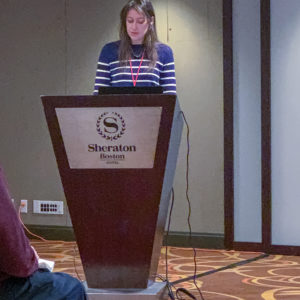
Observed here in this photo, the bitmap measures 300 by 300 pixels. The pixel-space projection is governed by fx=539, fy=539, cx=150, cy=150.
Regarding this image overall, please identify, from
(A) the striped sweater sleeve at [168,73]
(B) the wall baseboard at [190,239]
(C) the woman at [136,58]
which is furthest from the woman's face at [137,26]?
(B) the wall baseboard at [190,239]

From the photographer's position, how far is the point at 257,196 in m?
3.78

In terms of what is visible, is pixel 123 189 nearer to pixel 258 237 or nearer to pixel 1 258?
pixel 1 258

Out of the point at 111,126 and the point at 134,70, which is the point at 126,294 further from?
the point at 134,70

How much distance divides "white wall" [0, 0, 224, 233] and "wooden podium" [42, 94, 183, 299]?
210 cm

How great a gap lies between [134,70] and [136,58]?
5 centimetres

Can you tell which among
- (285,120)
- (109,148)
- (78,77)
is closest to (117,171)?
(109,148)

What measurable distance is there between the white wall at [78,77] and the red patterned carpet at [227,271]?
1.02 ft

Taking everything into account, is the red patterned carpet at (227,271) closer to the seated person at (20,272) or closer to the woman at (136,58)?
the woman at (136,58)

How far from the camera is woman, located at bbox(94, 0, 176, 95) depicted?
2.15 m

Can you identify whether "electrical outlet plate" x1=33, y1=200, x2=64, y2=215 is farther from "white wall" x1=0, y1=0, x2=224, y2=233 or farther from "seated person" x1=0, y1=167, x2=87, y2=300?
"seated person" x1=0, y1=167, x2=87, y2=300

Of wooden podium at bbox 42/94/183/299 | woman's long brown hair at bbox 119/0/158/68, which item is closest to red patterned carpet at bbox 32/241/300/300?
wooden podium at bbox 42/94/183/299

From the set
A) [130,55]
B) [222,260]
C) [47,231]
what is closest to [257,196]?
[222,260]

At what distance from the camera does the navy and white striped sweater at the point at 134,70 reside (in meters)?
2.15

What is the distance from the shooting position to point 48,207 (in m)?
4.26
